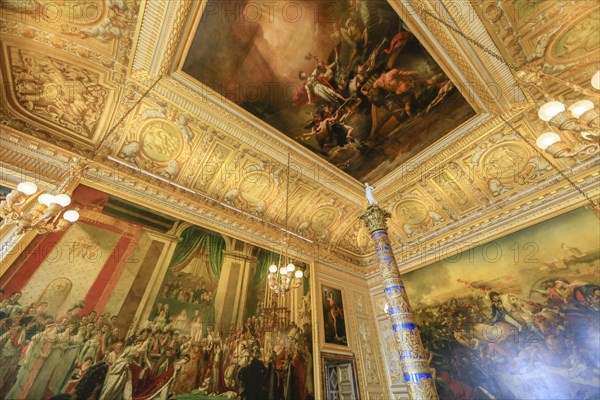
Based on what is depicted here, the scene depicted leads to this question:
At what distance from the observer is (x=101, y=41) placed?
506 cm

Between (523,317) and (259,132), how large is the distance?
8268 mm

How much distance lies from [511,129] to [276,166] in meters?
6.56

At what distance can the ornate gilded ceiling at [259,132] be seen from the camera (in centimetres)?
496

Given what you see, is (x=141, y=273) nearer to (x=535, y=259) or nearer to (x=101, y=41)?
(x=101, y=41)

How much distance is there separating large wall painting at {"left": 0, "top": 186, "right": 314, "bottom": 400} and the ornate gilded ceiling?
1.03m

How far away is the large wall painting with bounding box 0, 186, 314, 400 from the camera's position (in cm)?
432

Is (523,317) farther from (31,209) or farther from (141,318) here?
(31,209)

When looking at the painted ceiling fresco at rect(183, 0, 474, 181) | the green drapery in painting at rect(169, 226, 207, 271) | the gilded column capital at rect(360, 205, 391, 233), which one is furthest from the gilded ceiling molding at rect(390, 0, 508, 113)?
the green drapery in painting at rect(169, 226, 207, 271)

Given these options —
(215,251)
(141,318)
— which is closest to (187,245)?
(215,251)

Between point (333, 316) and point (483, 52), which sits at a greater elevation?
point (483, 52)

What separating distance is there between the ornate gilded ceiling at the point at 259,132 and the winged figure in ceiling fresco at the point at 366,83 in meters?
0.39

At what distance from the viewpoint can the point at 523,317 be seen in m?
6.47

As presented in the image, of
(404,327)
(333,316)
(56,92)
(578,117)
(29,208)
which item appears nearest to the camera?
(578,117)

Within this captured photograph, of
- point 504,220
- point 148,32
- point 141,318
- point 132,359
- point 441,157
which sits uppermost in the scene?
point 441,157
